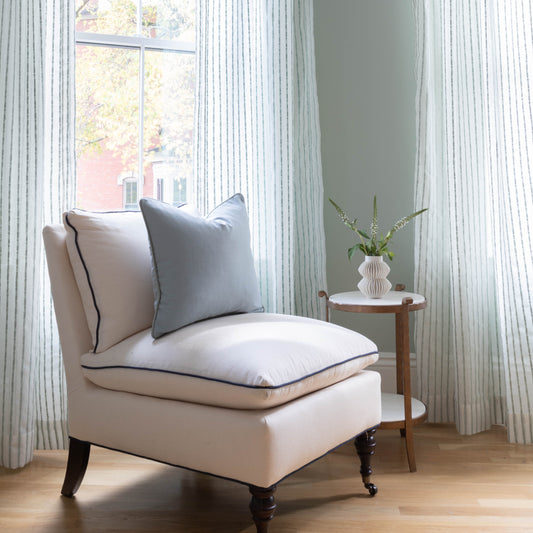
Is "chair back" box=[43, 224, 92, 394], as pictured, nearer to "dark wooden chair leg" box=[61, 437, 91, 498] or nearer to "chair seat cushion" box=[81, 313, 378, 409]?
"chair seat cushion" box=[81, 313, 378, 409]

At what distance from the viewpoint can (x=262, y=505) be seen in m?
1.58

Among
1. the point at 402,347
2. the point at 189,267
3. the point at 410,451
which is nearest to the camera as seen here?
the point at 189,267

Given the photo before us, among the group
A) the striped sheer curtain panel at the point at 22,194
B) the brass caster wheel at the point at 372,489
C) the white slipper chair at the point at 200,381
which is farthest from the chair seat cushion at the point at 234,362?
the striped sheer curtain panel at the point at 22,194

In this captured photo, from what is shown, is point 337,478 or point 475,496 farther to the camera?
point 337,478

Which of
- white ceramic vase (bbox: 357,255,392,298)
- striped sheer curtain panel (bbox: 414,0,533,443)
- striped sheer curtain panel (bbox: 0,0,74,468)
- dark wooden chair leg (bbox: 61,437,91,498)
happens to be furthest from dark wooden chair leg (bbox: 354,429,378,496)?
striped sheer curtain panel (bbox: 0,0,74,468)

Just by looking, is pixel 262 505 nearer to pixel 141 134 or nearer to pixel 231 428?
pixel 231 428

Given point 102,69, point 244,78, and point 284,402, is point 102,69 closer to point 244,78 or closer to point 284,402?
point 244,78

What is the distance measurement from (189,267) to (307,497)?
82 cm

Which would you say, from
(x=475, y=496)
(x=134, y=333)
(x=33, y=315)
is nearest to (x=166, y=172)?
(x=33, y=315)

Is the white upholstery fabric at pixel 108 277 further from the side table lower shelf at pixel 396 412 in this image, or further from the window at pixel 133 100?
the side table lower shelf at pixel 396 412

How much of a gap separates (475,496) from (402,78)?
180 cm

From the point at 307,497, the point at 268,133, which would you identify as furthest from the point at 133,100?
the point at 307,497

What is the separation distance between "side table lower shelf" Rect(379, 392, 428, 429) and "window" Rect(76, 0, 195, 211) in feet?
4.07

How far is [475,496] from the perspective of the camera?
6.60ft
